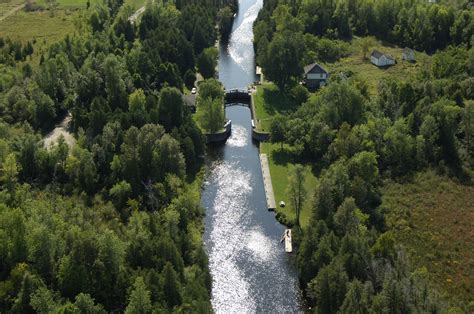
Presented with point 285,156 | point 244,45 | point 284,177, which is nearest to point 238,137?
point 285,156

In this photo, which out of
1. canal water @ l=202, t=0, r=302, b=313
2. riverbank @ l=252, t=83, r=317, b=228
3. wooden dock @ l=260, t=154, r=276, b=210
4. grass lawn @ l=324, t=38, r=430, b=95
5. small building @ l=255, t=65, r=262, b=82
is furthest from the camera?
small building @ l=255, t=65, r=262, b=82

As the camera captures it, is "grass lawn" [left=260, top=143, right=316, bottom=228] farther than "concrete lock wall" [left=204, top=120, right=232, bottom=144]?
No

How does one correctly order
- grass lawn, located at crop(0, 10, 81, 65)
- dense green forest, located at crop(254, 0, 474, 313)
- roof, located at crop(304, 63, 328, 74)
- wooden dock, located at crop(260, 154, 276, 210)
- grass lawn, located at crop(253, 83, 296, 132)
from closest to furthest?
dense green forest, located at crop(254, 0, 474, 313) < wooden dock, located at crop(260, 154, 276, 210) < grass lawn, located at crop(253, 83, 296, 132) < roof, located at crop(304, 63, 328, 74) < grass lawn, located at crop(0, 10, 81, 65)

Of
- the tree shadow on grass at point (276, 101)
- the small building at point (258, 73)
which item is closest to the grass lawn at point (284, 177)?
the tree shadow on grass at point (276, 101)

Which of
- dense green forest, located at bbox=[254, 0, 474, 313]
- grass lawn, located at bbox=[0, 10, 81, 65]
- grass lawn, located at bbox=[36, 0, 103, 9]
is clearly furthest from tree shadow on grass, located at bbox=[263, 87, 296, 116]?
grass lawn, located at bbox=[36, 0, 103, 9]

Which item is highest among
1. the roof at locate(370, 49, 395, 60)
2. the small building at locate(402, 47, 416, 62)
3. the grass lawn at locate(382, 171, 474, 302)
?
the grass lawn at locate(382, 171, 474, 302)

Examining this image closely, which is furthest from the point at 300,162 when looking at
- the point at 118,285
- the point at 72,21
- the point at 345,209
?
the point at 72,21

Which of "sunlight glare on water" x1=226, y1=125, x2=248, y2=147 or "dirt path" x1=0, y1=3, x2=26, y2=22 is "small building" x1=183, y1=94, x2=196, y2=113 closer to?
"sunlight glare on water" x1=226, y1=125, x2=248, y2=147
